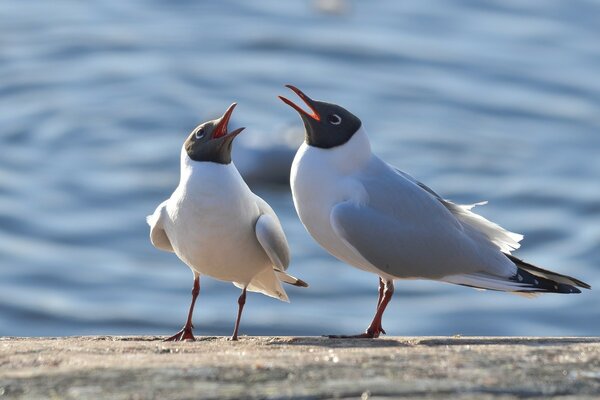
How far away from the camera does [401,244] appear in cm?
711

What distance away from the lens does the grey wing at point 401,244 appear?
695 centimetres

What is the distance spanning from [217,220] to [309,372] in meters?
1.73

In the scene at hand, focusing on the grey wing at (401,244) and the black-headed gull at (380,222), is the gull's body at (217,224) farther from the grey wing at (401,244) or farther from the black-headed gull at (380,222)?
the grey wing at (401,244)

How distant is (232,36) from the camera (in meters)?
32.1

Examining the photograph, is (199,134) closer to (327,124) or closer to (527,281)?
(327,124)

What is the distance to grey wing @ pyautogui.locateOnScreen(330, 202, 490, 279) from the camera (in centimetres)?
695

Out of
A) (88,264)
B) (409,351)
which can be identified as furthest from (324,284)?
(409,351)

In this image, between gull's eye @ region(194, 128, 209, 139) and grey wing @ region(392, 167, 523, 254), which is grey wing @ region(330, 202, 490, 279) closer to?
grey wing @ region(392, 167, 523, 254)

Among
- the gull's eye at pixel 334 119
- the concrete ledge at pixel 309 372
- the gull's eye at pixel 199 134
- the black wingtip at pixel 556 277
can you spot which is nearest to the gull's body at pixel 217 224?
the gull's eye at pixel 199 134

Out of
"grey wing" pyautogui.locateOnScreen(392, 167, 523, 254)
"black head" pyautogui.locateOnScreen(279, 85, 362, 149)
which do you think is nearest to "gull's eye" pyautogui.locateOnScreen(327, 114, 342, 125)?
"black head" pyautogui.locateOnScreen(279, 85, 362, 149)

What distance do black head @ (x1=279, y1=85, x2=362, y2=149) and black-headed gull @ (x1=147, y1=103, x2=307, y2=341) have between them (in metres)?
0.38

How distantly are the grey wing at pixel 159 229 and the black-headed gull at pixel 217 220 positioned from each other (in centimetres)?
1

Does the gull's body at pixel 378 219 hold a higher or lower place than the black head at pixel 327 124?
lower

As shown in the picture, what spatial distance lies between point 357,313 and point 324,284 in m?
1.19
